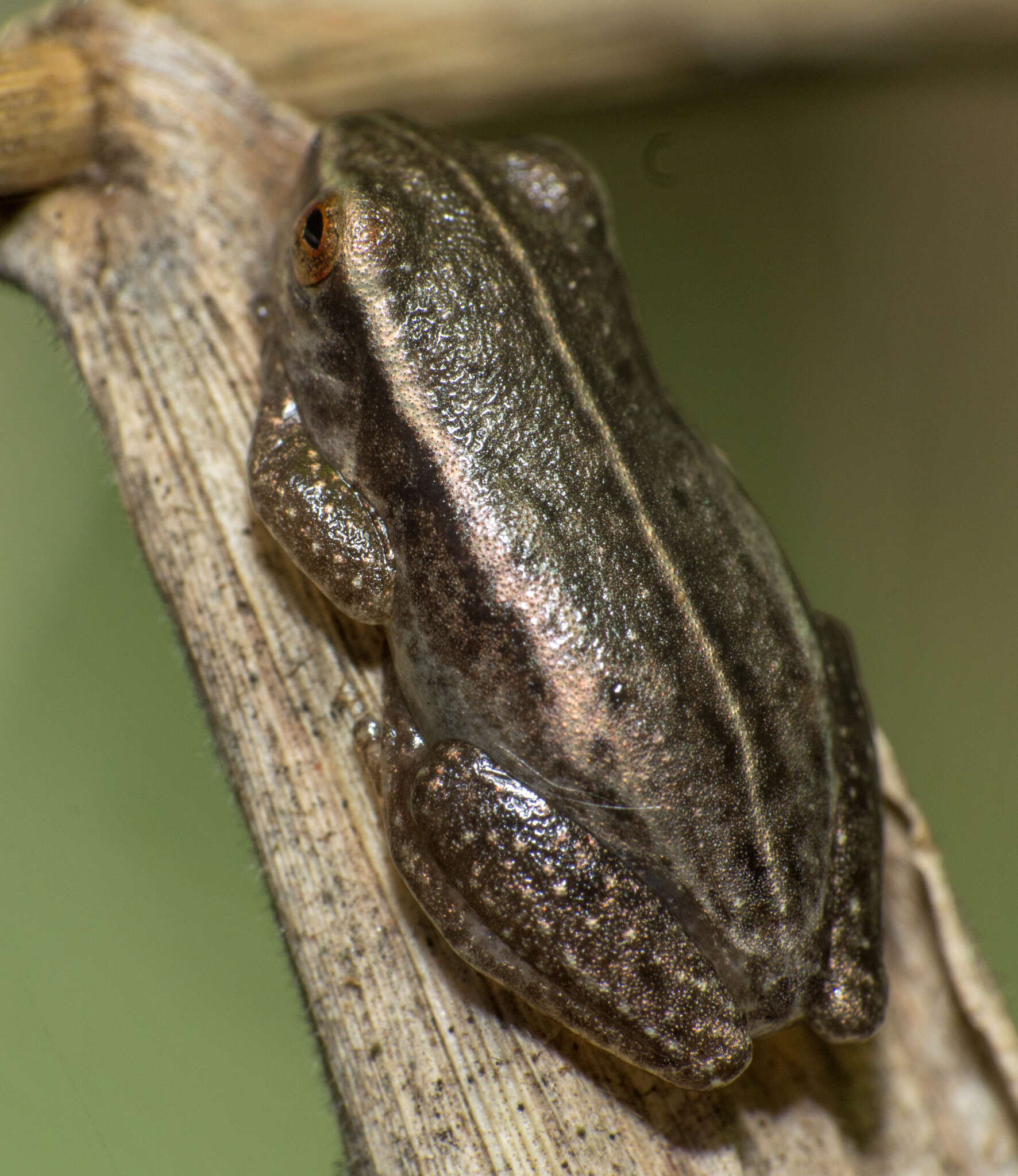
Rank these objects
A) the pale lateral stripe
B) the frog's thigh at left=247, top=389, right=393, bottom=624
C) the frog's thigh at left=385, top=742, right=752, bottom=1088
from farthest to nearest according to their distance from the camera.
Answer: the frog's thigh at left=247, top=389, right=393, bottom=624 < the pale lateral stripe < the frog's thigh at left=385, top=742, right=752, bottom=1088

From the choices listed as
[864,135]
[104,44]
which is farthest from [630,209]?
[104,44]

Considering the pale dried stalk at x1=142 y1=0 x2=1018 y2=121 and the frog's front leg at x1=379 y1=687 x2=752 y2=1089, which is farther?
the pale dried stalk at x1=142 y1=0 x2=1018 y2=121

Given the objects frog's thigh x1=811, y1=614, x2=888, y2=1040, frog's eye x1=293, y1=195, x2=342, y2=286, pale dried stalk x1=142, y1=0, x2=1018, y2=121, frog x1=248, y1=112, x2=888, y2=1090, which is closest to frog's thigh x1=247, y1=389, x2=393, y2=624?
frog x1=248, y1=112, x2=888, y2=1090

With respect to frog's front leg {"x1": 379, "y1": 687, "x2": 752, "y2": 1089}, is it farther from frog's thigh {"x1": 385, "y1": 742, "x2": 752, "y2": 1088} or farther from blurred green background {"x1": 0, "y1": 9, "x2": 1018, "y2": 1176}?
blurred green background {"x1": 0, "y1": 9, "x2": 1018, "y2": 1176}

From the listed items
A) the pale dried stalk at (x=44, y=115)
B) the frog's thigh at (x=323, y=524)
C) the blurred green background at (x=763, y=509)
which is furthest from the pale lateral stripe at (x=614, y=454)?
the blurred green background at (x=763, y=509)

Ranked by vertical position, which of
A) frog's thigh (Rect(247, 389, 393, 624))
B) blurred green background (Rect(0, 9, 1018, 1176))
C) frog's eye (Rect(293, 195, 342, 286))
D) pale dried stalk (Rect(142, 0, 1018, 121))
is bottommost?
blurred green background (Rect(0, 9, 1018, 1176))

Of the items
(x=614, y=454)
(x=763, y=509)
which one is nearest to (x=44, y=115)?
(x=614, y=454)

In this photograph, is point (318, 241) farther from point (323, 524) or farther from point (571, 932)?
point (571, 932)
